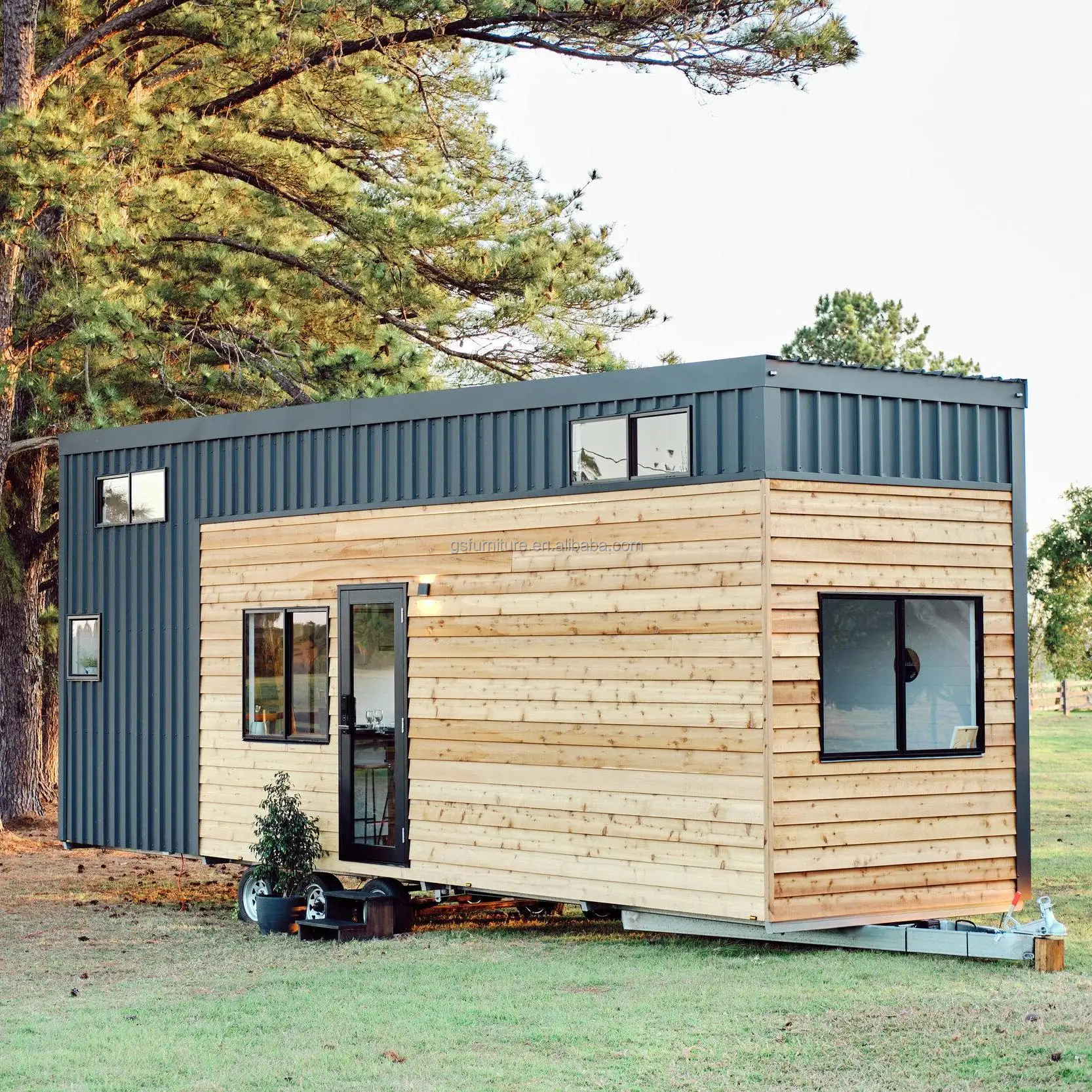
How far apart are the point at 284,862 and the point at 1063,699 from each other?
88.5 feet

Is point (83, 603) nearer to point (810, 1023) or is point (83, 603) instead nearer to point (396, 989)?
point (396, 989)

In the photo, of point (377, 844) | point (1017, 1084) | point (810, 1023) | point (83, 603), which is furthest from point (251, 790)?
point (1017, 1084)

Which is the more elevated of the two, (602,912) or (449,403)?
(449,403)

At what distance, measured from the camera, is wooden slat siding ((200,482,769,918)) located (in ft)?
29.5

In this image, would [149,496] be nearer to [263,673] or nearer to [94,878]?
[263,673]

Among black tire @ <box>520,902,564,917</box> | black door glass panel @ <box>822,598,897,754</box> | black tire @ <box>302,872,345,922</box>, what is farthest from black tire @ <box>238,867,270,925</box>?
black door glass panel @ <box>822,598,897,754</box>

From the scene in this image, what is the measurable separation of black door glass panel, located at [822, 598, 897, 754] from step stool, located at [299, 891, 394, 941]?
3191mm

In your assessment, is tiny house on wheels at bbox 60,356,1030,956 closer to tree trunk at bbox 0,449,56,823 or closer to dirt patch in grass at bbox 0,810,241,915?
dirt patch in grass at bbox 0,810,241,915

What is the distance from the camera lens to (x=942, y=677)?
959 centimetres

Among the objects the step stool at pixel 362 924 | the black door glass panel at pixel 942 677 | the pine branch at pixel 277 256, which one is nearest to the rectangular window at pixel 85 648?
the step stool at pixel 362 924

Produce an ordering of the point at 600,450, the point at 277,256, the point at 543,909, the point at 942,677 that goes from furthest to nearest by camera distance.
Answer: the point at 277,256 → the point at 543,909 → the point at 600,450 → the point at 942,677

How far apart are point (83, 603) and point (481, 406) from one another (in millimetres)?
4628

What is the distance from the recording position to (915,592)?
30.9 ft

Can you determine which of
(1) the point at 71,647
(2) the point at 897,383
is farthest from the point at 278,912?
(2) the point at 897,383
